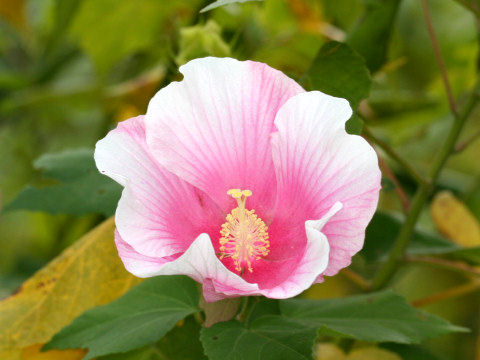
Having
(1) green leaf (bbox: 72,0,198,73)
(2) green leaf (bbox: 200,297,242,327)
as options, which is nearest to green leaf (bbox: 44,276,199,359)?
(2) green leaf (bbox: 200,297,242,327)

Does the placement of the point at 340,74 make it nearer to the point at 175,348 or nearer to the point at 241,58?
the point at 175,348

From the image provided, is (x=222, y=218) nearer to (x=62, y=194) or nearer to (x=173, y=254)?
(x=173, y=254)

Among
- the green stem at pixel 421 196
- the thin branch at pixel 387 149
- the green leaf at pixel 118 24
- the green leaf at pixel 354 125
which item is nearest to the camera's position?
the green leaf at pixel 354 125

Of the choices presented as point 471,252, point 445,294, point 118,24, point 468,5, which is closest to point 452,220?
point 445,294

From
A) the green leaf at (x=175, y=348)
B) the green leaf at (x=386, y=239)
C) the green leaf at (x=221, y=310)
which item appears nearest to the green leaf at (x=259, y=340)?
the green leaf at (x=221, y=310)

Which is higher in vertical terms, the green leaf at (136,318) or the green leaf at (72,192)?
the green leaf at (72,192)

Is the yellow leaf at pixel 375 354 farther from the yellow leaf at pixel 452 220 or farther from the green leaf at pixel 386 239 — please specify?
the yellow leaf at pixel 452 220
